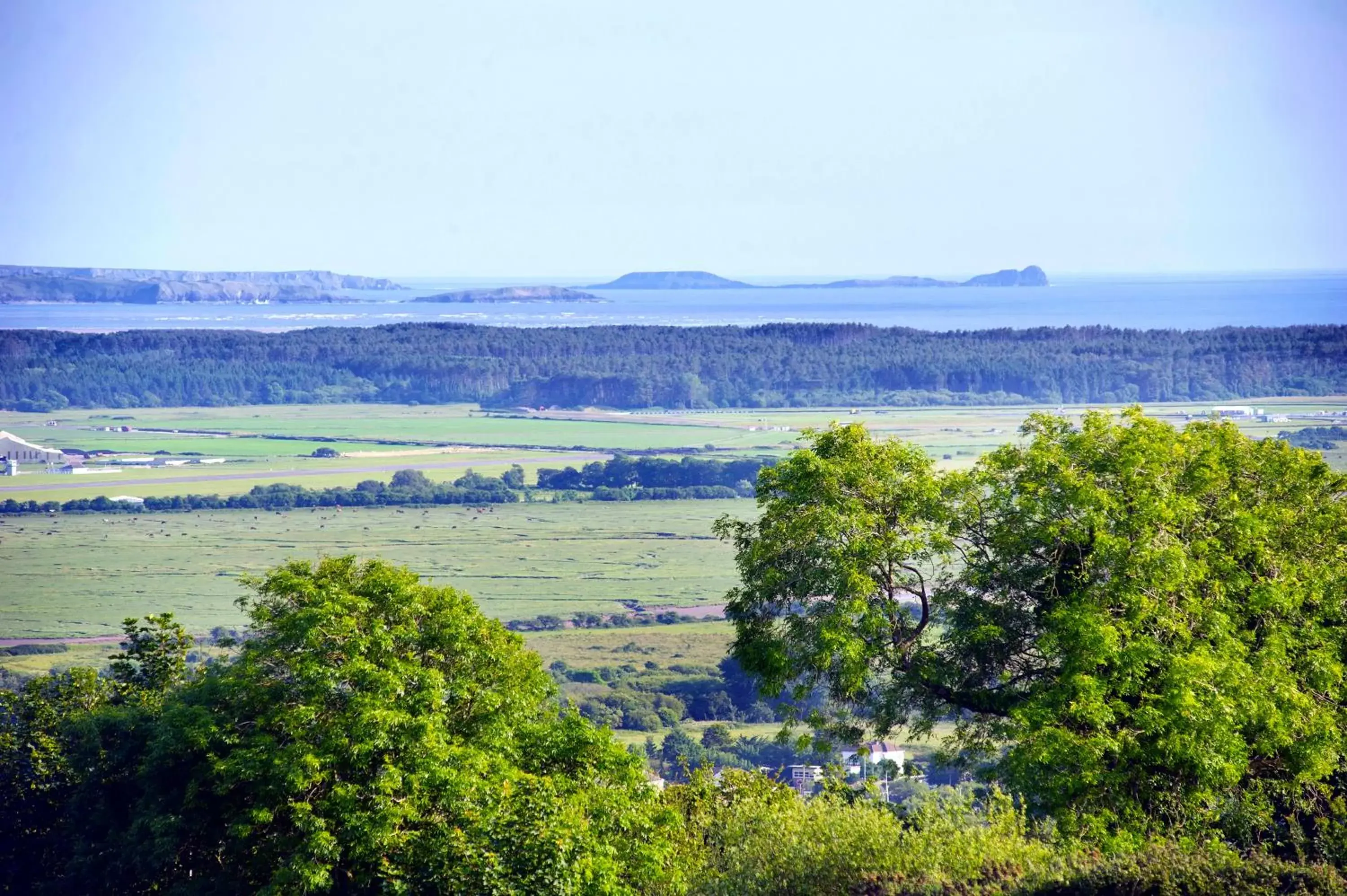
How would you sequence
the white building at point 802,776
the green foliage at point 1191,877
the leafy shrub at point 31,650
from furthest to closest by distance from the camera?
the leafy shrub at point 31,650
the white building at point 802,776
the green foliage at point 1191,877

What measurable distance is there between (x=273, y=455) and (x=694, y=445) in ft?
108

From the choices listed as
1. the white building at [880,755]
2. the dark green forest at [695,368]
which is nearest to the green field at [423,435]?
the dark green forest at [695,368]

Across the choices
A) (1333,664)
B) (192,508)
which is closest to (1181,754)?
(1333,664)

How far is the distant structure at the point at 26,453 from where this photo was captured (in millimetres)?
122562

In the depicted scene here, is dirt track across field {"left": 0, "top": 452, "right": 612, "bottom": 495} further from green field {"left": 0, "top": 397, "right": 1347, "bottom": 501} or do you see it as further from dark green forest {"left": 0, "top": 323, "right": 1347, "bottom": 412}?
dark green forest {"left": 0, "top": 323, "right": 1347, "bottom": 412}

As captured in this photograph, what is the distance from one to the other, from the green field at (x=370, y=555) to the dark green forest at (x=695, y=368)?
6734 cm

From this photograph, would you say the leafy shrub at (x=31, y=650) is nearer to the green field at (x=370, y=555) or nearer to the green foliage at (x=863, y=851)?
the green field at (x=370, y=555)

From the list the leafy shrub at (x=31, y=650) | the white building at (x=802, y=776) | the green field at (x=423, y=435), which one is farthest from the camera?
the green field at (x=423, y=435)

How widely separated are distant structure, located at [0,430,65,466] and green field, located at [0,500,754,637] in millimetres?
26727

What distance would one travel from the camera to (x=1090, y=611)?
62.7ft

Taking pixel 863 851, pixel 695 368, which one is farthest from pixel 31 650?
pixel 695 368

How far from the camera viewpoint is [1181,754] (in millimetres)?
17906

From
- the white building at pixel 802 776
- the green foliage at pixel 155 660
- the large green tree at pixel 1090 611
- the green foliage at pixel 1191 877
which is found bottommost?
the white building at pixel 802 776

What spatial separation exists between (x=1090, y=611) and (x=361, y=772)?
29.3 feet
